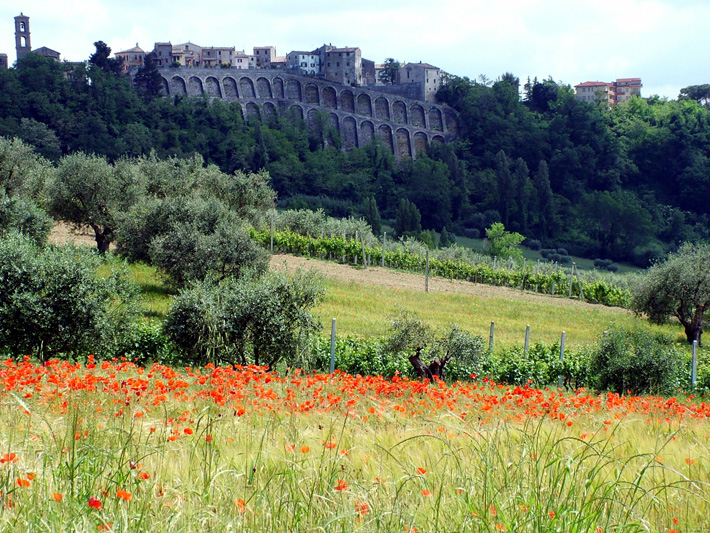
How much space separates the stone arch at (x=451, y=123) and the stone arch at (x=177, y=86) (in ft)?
132

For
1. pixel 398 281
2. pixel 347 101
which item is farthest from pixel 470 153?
pixel 398 281

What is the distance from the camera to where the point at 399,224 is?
227 feet

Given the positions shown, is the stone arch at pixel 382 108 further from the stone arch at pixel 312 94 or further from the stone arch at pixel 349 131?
the stone arch at pixel 312 94

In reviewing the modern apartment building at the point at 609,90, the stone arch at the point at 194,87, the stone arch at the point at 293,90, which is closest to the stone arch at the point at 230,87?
the stone arch at the point at 194,87

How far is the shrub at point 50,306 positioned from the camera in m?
11.6

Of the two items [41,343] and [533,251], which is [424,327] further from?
[533,251]

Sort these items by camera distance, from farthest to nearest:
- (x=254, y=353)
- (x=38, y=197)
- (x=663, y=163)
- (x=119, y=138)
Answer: (x=663, y=163)
(x=119, y=138)
(x=38, y=197)
(x=254, y=353)

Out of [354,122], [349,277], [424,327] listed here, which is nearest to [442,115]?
[354,122]

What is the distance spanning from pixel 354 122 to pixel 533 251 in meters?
37.3

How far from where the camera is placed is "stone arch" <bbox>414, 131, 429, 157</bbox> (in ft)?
336

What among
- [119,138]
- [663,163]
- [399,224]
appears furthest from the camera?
[663,163]

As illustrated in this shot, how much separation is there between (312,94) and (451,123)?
22.5 metres

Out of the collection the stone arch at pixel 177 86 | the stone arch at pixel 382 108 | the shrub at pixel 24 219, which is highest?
the stone arch at pixel 177 86

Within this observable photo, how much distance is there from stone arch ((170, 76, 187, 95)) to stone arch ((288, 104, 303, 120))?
15.1 meters
